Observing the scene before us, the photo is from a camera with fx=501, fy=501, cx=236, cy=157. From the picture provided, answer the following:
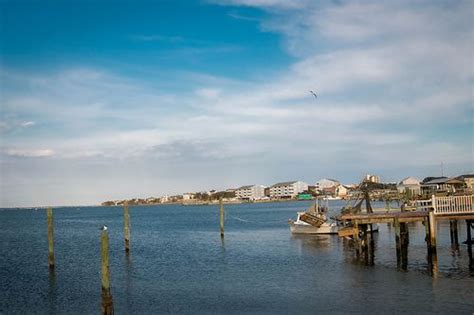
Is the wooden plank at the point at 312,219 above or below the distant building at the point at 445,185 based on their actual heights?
below

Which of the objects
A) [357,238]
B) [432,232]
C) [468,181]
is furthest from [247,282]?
[468,181]

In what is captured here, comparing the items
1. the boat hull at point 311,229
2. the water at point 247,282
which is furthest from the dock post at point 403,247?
the boat hull at point 311,229

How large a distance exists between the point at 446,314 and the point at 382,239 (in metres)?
34.3

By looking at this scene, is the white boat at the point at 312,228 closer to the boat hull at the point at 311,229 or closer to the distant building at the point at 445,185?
the boat hull at the point at 311,229

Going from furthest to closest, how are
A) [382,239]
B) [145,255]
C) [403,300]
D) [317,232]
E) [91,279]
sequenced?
[317,232]
[382,239]
[145,255]
[91,279]
[403,300]

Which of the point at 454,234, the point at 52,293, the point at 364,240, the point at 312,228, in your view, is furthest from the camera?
the point at 312,228

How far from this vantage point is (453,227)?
152ft

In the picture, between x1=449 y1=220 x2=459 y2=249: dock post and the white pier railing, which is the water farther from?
the white pier railing

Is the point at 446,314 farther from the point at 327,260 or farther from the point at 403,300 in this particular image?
the point at 327,260

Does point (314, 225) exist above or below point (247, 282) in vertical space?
above

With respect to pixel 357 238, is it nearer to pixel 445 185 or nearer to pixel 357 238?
pixel 357 238

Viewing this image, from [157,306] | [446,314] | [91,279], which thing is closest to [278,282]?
[157,306]

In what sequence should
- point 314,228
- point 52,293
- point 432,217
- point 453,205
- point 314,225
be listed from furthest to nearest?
point 314,228
point 314,225
point 453,205
point 432,217
point 52,293

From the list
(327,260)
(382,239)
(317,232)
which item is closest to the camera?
(327,260)
